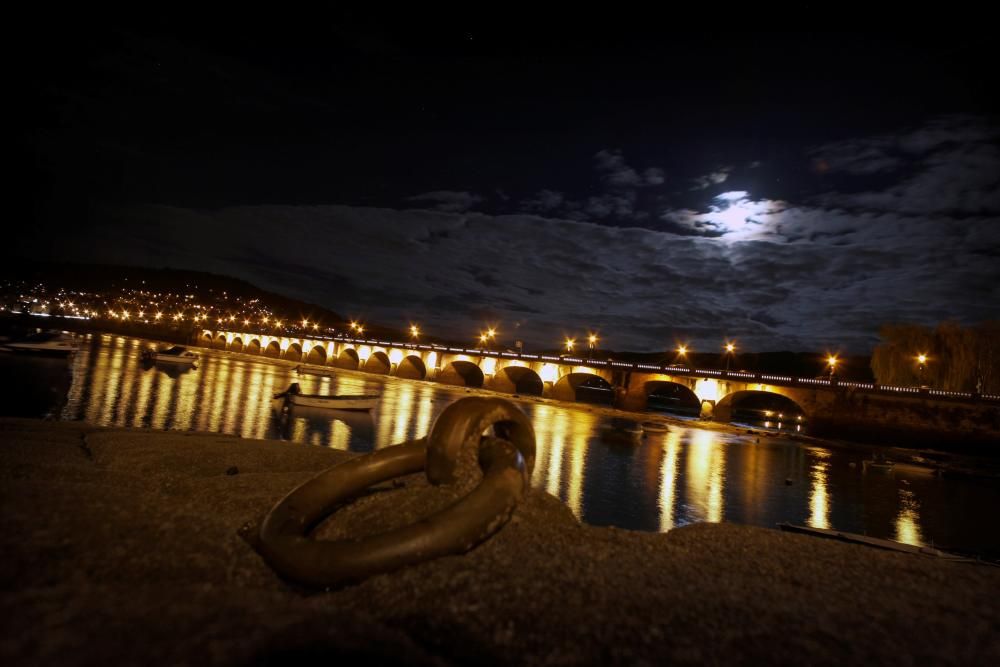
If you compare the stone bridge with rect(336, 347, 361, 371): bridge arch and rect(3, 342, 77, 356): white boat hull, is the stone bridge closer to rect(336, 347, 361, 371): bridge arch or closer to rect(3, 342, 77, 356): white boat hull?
rect(336, 347, 361, 371): bridge arch

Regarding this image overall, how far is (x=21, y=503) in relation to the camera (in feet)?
13.3

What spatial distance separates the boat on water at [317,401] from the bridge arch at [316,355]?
7831cm

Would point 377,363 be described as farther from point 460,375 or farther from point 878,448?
point 878,448

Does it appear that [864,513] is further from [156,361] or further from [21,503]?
[156,361]

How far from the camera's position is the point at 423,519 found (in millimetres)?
4066

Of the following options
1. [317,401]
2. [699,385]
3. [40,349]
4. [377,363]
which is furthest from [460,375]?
[40,349]

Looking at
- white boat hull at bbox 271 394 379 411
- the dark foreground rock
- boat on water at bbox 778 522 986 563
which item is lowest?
white boat hull at bbox 271 394 379 411

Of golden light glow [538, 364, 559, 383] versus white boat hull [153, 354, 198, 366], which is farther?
golden light glow [538, 364, 559, 383]

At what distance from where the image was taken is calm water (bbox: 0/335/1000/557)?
66.0 feet

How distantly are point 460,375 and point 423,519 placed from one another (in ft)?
303

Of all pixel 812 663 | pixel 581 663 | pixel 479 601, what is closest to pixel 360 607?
pixel 479 601

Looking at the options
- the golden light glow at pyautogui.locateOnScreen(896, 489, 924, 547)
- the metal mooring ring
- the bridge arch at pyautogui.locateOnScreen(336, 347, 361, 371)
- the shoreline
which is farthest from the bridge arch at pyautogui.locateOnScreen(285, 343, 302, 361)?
the metal mooring ring

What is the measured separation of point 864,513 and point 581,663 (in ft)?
86.6

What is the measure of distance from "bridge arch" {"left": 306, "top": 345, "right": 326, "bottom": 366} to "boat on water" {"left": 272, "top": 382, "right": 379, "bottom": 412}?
78.3 metres
